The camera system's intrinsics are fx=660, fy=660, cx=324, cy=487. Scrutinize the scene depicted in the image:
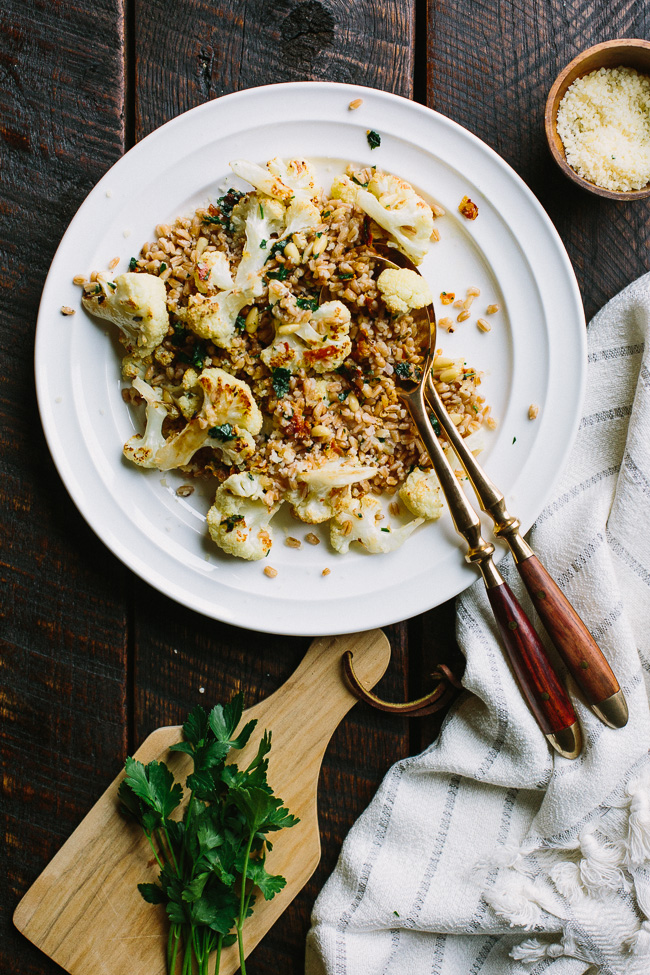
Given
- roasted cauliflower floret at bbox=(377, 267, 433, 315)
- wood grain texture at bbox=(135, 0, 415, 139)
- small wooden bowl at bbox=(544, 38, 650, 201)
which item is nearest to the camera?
roasted cauliflower floret at bbox=(377, 267, 433, 315)

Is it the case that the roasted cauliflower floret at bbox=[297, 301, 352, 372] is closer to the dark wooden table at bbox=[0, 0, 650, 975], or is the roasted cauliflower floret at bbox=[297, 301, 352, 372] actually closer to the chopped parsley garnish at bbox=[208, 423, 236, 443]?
the chopped parsley garnish at bbox=[208, 423, 236, 443]

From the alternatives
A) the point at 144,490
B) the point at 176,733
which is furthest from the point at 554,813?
the point at 144,490

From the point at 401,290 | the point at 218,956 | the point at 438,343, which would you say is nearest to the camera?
the point at 401,290

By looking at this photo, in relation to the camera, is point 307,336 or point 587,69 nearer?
point 307,336

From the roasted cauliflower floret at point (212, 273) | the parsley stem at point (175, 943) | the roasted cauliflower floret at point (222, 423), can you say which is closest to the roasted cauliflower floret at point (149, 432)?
the roasted cauliflower floret at point (222, 423)

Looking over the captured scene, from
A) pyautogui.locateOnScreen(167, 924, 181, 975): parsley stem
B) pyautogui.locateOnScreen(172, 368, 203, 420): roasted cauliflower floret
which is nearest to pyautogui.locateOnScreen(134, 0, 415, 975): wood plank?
pyautogui.locateOnScreen(167, 924, 181, 975): parsley stem

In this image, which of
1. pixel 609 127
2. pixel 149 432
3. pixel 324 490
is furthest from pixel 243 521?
pixel 609 127

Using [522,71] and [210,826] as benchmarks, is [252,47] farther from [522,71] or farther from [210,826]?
[210,826]
